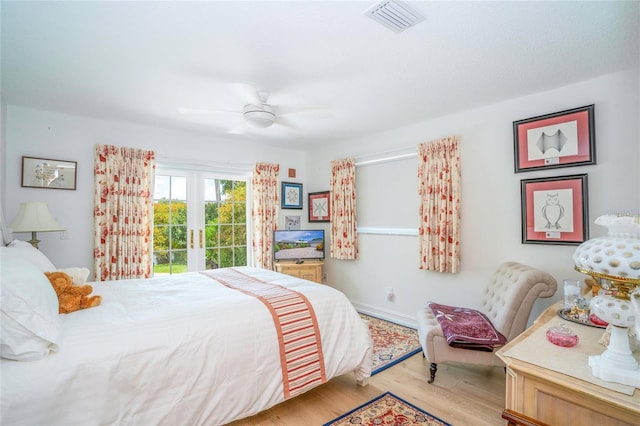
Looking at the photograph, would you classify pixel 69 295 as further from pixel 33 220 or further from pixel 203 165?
pixel 203 165

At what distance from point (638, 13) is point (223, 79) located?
2785 mm

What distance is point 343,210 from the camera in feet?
15.2

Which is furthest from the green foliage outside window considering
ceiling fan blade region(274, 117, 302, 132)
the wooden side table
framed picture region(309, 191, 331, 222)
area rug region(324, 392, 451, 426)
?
the wooden side table

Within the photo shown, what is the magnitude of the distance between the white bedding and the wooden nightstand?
209 centimetres

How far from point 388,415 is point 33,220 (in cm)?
347

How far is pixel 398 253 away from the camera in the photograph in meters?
4.08

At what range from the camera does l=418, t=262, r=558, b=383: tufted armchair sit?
2.35 m

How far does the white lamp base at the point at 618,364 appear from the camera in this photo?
3.44 feet

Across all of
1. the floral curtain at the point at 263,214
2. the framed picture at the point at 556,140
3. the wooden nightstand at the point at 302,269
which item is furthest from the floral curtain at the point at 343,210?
the framed picture at the point at 556,140

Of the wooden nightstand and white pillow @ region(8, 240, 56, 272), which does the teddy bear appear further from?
the wooden nightstand

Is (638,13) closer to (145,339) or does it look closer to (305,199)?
(145,339)

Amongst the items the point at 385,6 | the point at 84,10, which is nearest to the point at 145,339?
the point at 84,10

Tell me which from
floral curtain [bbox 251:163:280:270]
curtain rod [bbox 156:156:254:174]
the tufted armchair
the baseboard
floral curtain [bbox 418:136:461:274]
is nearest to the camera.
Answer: the tufted armchair

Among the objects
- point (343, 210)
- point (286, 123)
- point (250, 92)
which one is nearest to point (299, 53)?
point (250, 92)
